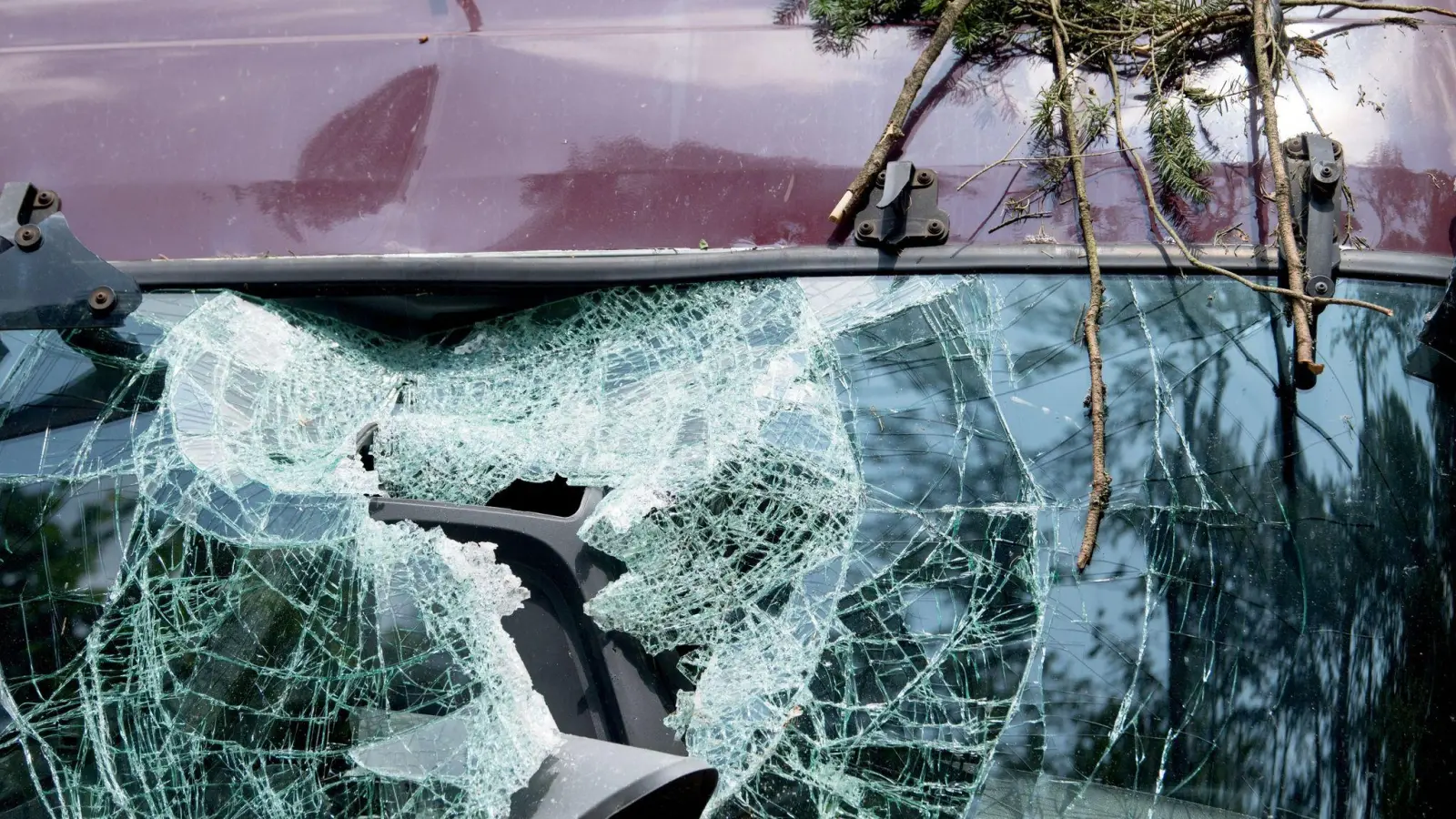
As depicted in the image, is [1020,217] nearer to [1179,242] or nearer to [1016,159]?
[1016,159]

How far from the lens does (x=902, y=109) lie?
213 centimetres

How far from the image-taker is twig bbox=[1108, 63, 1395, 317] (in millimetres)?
1880

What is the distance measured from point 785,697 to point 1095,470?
1.89ft

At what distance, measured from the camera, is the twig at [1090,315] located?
1.84 m

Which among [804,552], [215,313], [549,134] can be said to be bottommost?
[804,552]

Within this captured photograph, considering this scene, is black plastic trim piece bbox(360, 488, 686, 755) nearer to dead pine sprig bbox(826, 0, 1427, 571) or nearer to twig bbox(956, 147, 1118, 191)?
dead pine sprig bbox(826, 0, 1427, 571)

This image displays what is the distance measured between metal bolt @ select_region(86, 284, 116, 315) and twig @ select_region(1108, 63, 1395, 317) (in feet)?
5.66

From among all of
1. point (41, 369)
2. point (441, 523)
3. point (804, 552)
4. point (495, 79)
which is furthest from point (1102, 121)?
point (41, 369)

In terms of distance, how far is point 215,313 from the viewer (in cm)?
214

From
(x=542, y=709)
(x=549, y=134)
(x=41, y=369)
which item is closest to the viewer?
(x=542, y=709)

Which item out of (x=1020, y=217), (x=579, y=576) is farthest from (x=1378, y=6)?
(x=579, y=576)

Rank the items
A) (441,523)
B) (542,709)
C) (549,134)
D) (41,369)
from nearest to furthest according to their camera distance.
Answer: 1. (542,709)
2. (441,523)
3. (41,369)
4. (549,134)

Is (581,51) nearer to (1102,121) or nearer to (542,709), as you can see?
(1102,121)

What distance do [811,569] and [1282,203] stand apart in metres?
0.95
